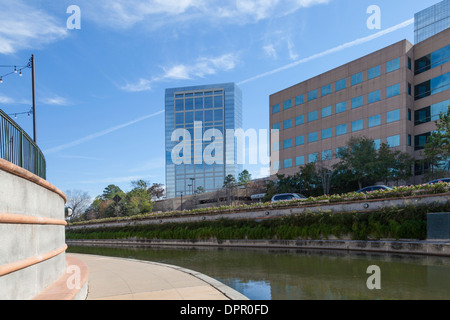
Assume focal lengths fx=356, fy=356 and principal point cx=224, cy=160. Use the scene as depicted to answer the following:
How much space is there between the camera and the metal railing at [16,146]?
5828 millimetres

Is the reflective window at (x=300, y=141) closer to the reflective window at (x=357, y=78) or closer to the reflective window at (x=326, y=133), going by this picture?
the reflective window at (x=326, y=133)

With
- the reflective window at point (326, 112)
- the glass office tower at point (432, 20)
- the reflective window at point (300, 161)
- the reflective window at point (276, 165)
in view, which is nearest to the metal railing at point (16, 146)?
the reflective window at point (326, 112)

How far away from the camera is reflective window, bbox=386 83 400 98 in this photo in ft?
144

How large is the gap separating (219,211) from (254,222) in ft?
14.2

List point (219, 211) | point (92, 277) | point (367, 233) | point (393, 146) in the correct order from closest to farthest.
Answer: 1. point (92, 277)
2. point (367, 233)
3. point (219, 211)
4. point (393, 146)

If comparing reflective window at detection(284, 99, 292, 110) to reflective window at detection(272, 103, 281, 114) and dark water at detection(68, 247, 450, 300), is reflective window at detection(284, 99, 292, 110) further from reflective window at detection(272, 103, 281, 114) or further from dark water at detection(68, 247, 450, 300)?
dark water at detection(68, 247, 450, 300)

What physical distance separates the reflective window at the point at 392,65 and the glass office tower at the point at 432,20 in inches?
2848

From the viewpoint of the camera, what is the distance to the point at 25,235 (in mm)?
5520

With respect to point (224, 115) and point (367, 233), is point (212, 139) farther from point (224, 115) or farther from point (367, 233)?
point (367, 233)

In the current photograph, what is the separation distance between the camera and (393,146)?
43.4 meters

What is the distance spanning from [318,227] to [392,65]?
33.6m

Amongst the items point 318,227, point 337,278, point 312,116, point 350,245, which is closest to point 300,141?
point 312,116

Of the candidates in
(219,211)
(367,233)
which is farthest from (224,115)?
(367,233)

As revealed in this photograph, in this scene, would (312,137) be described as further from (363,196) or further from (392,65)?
(363,196)
